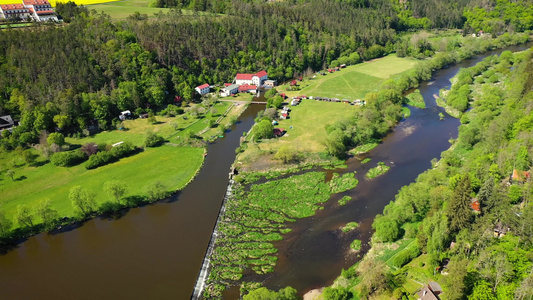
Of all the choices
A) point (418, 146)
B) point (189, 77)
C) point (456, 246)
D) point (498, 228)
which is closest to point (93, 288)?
point (456, 246)

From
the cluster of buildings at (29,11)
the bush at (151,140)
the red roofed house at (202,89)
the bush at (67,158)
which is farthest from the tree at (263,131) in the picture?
the cluster of buildings at (29,11)

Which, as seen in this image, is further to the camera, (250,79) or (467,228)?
(250,79)

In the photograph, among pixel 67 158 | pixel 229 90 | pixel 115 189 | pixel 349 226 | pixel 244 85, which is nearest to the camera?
pixel 349 226

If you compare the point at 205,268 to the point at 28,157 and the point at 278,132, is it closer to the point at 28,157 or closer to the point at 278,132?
the point at 278,132

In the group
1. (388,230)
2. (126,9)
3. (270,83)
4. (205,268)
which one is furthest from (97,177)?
(126,9)

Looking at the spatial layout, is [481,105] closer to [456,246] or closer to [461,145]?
[461,145]
